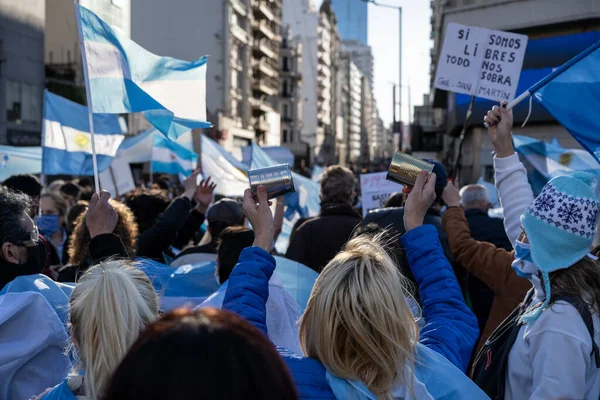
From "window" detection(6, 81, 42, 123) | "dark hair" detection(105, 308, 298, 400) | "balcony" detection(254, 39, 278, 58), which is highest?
"balcony" detection(254, 39, 278, 58)

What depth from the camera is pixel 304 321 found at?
2148mm

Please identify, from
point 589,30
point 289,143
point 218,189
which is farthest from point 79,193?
point 289,143

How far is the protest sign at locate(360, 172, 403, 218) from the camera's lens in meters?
→ 8.87

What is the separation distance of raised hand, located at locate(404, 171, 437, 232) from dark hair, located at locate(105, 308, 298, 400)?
1.44m

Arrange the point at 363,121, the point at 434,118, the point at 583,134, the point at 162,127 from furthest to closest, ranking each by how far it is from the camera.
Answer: the point at 363,121 < the point at 434,118 < the point at 162,127 < the point at 583,134

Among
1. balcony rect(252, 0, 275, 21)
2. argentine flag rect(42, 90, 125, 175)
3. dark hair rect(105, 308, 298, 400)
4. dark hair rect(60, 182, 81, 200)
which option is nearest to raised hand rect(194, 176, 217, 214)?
argentine flag rect(42, 90, 125, 175)

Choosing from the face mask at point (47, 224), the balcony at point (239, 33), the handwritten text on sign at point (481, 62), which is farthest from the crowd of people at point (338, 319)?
the balcony at point (239, 33)

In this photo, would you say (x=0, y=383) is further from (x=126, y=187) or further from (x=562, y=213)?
(x=126, y=187)

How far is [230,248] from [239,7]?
52213 millimetres

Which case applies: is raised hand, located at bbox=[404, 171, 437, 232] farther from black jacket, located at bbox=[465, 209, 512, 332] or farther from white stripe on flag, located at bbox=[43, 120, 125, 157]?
white stripe on flag, located at bbox=[43, 120, 125, 157]

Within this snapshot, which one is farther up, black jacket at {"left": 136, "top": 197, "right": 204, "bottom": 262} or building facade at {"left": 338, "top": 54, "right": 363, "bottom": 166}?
building facade at {"left": 338, "top": 54, "right": 363, "bottom": 166}

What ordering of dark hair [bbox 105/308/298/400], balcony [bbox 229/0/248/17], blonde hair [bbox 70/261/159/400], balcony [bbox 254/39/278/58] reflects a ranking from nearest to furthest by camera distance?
dark hair [bbox 105/308/298/400]
blonde hair [bbox 70/261/159/400]
balcony [bbox 229/0/248/17]
balcony [bbox 254/39/278/58]

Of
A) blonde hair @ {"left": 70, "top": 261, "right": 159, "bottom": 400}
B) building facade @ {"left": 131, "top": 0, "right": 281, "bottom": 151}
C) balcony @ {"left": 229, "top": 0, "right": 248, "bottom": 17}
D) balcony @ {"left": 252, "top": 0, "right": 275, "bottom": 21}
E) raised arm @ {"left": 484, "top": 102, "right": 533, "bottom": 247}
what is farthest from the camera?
balcony @ {"left": 252, "top": 0, "right": 275, "bottom": 21}

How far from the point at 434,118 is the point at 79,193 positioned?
6824 cm
